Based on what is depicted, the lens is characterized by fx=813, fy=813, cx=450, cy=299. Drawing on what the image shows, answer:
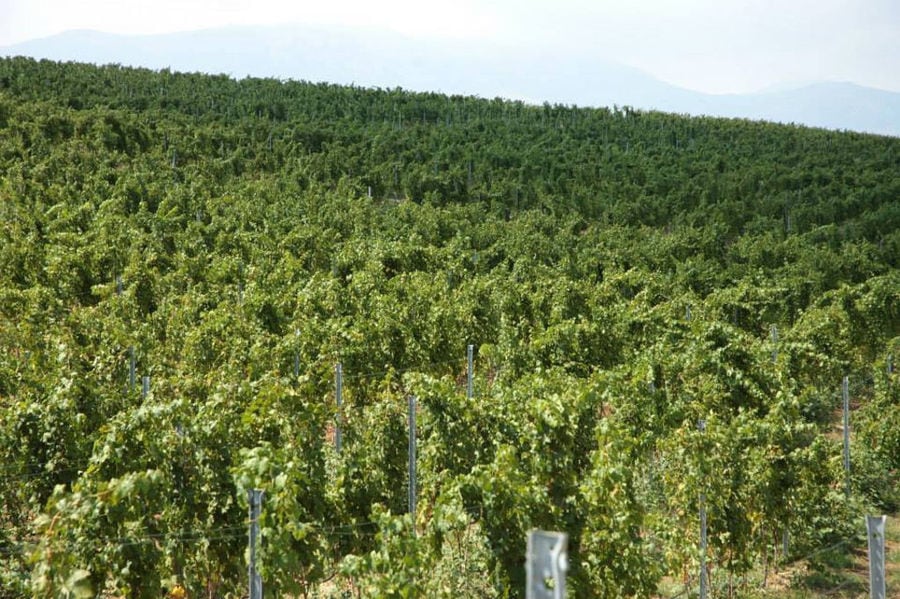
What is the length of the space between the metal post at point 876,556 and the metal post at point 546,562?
9.71ft

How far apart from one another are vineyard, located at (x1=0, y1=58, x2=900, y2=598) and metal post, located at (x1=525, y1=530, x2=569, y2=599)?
11.6 feet

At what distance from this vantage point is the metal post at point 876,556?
5188 millimetres

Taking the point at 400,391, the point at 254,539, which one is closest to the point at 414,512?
the point at 254,539

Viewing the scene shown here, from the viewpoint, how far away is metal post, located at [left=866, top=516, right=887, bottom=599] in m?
5.19

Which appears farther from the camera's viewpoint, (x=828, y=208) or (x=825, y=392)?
(x=828, y=208)

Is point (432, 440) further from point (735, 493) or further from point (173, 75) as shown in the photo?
point (173, 75)

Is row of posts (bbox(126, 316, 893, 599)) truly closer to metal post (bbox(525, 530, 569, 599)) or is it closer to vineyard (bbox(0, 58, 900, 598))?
vineyard (bbox(0, 58, 900, 598))

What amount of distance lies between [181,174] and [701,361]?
121 ft

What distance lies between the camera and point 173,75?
79.1 metres

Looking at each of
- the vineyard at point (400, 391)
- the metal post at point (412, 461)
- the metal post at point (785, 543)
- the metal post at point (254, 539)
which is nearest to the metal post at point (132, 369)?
the vineyard at point (400, 391)

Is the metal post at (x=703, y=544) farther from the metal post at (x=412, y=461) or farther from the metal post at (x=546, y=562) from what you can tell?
the metal post at (x=546, y=562)

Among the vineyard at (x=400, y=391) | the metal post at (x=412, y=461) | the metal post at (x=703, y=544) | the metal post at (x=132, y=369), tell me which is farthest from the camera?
the metal post at (x=132, y=369)

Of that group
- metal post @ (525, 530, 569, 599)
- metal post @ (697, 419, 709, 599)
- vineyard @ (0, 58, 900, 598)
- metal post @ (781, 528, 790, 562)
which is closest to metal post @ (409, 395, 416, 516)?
vineyard @ (0, 58, 900, 598)

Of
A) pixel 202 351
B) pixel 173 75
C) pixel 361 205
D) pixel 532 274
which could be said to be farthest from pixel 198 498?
pixel 173 75
